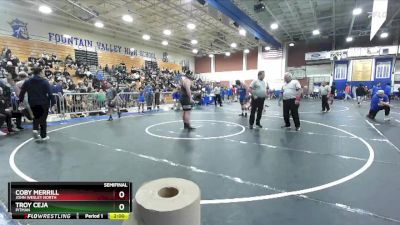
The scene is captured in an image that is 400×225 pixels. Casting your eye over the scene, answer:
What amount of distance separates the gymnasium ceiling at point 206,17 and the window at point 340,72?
119 inches

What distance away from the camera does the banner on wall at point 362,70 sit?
78.4 feet

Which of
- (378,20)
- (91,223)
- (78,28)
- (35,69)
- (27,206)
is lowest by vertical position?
(91,223)

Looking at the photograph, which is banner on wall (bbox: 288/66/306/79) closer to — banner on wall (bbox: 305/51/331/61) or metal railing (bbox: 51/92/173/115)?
banner on wall (bbox: 305/51/331/61)

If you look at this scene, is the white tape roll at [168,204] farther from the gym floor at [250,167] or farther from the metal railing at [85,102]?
the metal railing at [85,102]

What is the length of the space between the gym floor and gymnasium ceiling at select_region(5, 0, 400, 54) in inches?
322

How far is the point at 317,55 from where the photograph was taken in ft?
82.5

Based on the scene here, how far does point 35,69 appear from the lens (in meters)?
5.48

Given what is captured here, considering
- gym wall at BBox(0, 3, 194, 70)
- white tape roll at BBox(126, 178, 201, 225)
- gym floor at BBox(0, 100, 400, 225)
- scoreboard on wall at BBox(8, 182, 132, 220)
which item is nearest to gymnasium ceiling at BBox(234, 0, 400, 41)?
gym floor at BBox(0, 100, 400, 225)

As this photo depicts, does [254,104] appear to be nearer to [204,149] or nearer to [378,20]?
[204,149]

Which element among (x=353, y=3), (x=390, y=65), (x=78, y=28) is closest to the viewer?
(x=353, y=3)

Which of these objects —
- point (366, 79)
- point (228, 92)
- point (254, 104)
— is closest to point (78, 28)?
point (228, 92)

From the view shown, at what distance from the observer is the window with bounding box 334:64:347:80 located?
82.2 ft

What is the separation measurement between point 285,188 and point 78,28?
2024cm

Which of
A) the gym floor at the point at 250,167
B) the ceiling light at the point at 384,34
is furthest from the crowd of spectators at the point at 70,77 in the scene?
the ceiling light at the point at 384,34
